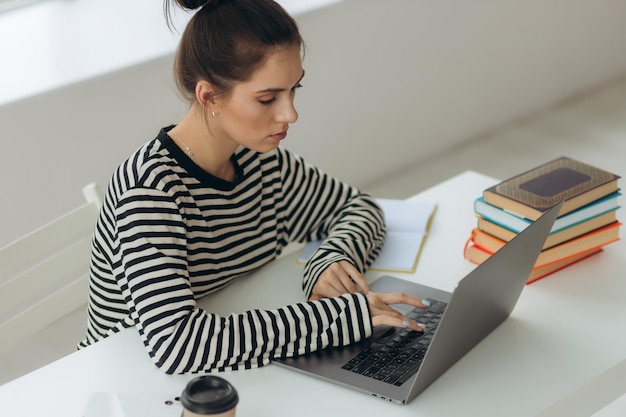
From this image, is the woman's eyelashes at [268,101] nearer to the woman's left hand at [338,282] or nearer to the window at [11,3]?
the woman's left hand at [338,282]

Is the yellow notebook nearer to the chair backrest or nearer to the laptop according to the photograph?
the laptop

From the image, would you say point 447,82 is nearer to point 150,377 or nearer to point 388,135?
point 388,135

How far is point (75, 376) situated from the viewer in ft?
4.84

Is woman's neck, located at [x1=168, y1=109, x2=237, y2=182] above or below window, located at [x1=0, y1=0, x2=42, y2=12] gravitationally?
below

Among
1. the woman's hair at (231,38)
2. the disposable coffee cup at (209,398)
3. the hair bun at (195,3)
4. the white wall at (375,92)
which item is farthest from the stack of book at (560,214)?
the white wall at (375,92)

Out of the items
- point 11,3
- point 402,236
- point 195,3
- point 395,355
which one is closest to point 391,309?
point 395,355

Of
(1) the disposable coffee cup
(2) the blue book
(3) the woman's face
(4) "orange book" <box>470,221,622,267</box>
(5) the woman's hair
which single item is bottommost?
(1) the disposable coffee cup

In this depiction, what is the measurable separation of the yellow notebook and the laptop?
20 centimetres

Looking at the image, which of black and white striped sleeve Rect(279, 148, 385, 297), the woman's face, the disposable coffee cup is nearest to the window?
black and white striped sleeve Rect(279, 148, 385, 297)

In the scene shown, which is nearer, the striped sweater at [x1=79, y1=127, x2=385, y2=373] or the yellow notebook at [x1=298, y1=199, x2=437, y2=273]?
the striped sweater at [x1=79, y1=127, x2=385, y2=373]

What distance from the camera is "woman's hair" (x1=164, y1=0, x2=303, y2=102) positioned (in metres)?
1.59

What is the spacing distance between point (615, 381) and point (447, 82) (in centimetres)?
268

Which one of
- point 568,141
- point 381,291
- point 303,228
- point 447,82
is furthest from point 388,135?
point 381,291

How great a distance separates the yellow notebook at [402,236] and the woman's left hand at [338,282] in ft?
0.36
